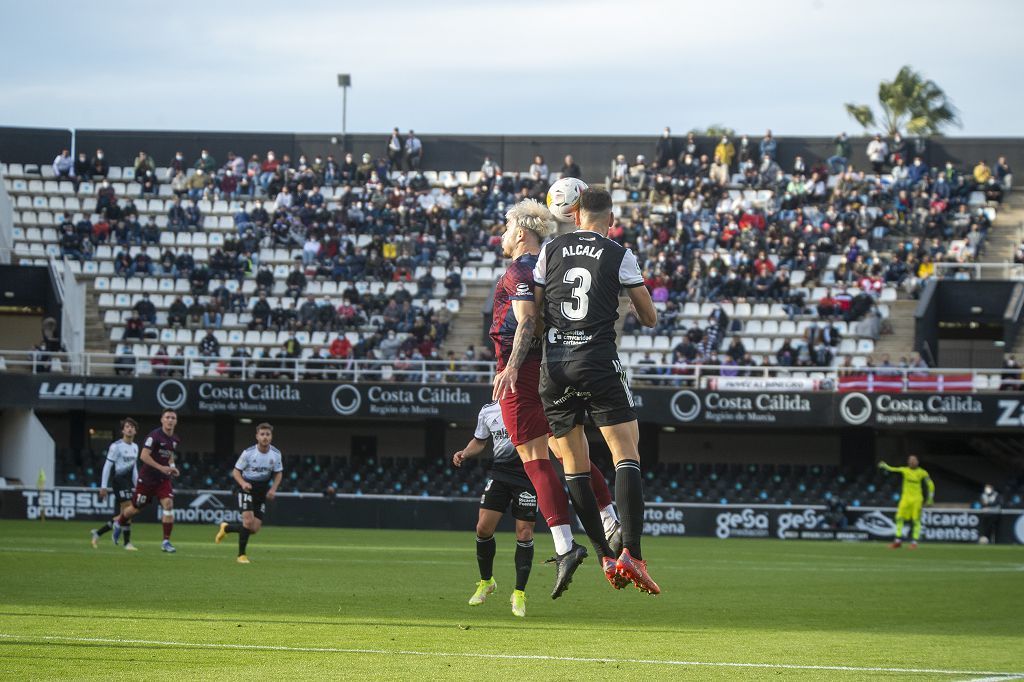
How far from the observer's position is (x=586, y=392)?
340 inches

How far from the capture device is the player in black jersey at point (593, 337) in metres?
8.57

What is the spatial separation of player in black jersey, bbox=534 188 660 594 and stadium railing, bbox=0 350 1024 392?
26419mm

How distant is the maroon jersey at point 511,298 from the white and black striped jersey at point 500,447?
9.89 feet

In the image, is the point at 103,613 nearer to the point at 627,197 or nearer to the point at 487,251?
the point at 487,251

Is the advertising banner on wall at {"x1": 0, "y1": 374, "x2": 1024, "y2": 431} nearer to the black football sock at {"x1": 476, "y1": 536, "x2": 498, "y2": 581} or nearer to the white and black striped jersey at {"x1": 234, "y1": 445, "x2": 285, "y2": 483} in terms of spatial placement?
the white and black striped jersey at {"x1": 234, "y1": 445, "x2": 285, "y2": 483}

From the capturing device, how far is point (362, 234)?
44.4 m

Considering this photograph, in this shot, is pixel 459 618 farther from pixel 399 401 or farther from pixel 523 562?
pixel 399 401

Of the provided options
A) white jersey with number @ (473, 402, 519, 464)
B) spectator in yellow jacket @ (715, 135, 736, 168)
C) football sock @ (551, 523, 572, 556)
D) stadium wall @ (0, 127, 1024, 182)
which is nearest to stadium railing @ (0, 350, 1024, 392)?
spectator in yellow jacket @ (715, 135, 736, 168)

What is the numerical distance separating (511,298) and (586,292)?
656mm

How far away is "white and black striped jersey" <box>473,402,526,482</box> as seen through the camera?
44.0 ft

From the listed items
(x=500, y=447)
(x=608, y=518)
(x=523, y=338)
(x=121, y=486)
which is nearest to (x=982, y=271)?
(x=121, y=486)

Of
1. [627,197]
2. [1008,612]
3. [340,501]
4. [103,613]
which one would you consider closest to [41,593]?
[103,613]

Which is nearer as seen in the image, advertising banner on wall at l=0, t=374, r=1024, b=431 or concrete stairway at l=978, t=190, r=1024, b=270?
advertising banner on wall at l=0, t=374, r=1024, b=431

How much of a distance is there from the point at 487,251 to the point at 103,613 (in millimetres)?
33145
